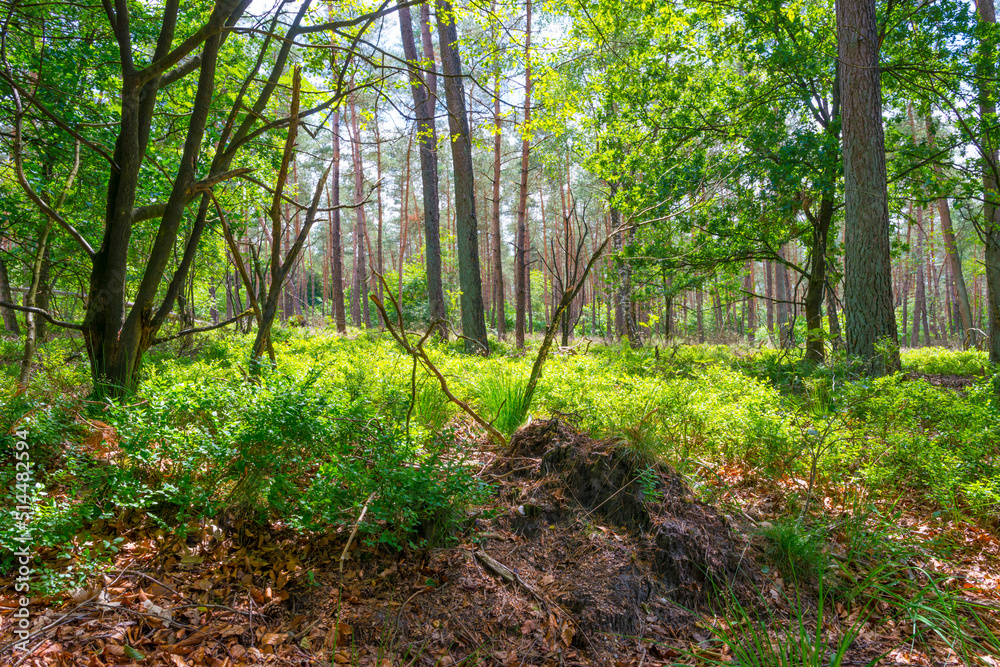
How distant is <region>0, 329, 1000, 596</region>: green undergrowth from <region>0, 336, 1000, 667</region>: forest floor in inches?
5.0

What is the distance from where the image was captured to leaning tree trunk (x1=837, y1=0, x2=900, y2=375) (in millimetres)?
5801

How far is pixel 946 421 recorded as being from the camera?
382 centimetres

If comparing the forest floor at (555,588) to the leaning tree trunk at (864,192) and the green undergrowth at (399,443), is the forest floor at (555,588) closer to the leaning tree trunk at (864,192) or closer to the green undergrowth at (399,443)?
the green undergrowth at (399,443)

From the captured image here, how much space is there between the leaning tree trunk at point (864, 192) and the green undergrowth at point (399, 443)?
3.89ft

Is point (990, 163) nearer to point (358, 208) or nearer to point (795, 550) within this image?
point (795, 550)

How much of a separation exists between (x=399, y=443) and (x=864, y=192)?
254 inches

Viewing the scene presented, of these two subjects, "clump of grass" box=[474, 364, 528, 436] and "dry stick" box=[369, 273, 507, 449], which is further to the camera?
"clump of grass" box=[474, 364, 528, 436]

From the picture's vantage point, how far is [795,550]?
8.46 ft

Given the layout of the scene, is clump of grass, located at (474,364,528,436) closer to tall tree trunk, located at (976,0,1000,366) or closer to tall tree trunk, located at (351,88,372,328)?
tall tree trunk, located at (351,88,372,328)

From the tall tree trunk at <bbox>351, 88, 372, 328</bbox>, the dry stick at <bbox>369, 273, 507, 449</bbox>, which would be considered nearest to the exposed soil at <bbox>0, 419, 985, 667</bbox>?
the dry stick at <bbox>369, 273, 507, 449</bbox>

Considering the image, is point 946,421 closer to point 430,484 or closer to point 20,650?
point 430,484

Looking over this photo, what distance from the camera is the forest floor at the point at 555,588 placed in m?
1.90

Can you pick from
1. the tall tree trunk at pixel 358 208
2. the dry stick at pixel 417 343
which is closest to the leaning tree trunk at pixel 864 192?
the dry stick at pixel 417 343

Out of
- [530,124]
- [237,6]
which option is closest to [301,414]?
[237,6]
